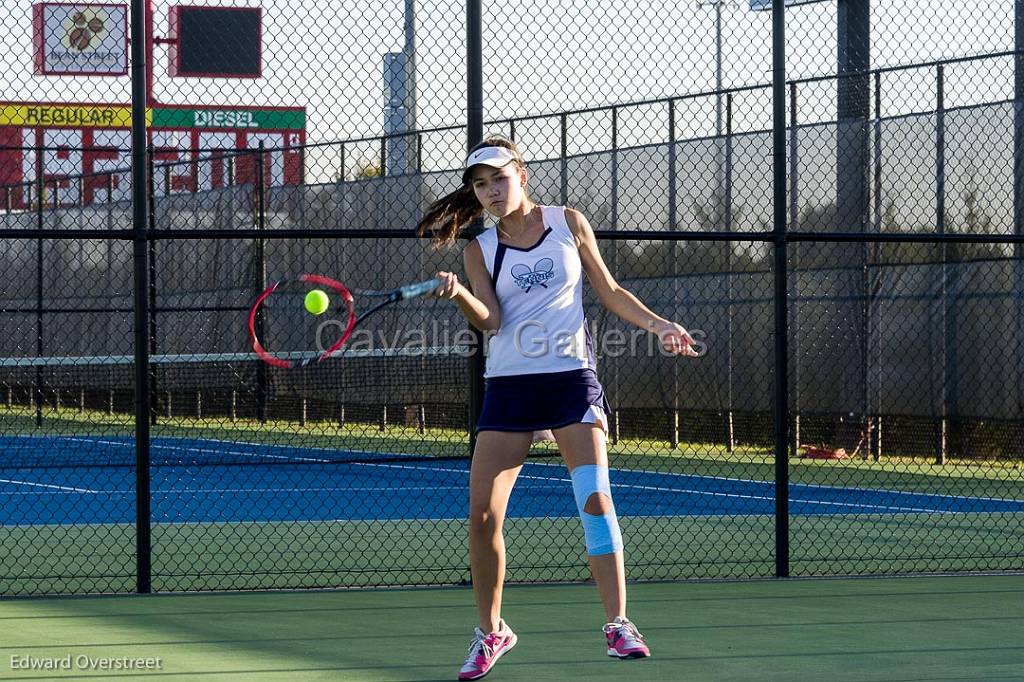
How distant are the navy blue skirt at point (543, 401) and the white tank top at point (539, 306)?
0.09 ft

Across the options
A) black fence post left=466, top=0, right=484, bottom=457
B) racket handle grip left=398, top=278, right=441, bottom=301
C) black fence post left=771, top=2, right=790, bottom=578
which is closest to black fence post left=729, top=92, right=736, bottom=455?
black fence post left=771, top=2, right=790, bottom=578

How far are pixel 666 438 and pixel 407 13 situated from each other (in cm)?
893

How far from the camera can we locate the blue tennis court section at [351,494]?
11.7m

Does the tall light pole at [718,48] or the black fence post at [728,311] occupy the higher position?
the tall light pole at [718,48]

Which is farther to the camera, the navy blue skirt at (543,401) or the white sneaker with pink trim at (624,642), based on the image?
the navy blue skirt at (543,401)

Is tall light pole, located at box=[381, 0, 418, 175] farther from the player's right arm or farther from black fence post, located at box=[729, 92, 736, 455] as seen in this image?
black fence post, located at box=[729, 92, 736, 455]

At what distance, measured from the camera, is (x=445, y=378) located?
17625 millimetres

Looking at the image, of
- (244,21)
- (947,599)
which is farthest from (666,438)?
(947,599)

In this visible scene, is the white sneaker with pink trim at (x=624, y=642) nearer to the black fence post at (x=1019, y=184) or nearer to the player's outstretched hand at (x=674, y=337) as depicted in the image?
the player's outstretched hand at (x=674, y=337)

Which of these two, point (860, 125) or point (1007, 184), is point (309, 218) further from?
point (1007, 184)

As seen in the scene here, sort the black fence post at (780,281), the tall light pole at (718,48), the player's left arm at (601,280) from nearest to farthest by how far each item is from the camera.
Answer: the player's left arm at (601,280) → the black fence post at (780,281) → the tall light pole at (718,48)

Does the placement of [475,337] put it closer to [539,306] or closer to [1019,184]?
[539,306]

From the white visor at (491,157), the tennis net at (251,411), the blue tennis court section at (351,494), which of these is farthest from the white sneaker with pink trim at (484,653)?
the tennis net at (251,411)

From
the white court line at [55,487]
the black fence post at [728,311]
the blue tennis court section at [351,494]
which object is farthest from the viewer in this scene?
the black fence post at [728,311]
